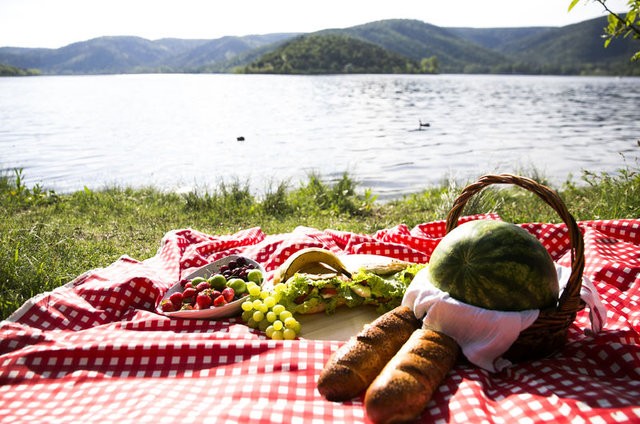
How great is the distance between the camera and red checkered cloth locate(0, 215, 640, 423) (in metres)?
2.64

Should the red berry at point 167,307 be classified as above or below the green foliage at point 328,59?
below

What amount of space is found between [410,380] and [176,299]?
2267 millimetres

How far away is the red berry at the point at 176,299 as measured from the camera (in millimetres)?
4036

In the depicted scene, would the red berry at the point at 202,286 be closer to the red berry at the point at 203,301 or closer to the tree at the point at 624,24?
the red berry at the point at 203,301

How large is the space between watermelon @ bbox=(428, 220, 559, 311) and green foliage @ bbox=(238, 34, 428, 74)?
420 ft

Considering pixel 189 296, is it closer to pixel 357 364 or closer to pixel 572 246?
pixel 357 364

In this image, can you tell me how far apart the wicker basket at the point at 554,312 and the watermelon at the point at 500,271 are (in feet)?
0.32

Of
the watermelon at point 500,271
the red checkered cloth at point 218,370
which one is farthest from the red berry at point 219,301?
the watermelon at point 500,271

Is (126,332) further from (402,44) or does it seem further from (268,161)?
(402,44)

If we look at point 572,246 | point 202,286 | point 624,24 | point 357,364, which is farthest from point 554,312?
point 624,24

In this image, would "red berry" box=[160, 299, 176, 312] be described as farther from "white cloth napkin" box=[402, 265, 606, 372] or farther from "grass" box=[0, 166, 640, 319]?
"white cloth napkin" box=[402, 265, 606, 372]

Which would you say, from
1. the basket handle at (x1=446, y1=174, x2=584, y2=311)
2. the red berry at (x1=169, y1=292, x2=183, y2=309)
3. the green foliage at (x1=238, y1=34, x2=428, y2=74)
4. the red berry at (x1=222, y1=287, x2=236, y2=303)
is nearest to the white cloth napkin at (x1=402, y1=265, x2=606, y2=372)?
the basket handle at (x1=446, y1=174, x2=584, y2=311)

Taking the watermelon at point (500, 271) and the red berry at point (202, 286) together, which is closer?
the watermelon at point (500, 271)

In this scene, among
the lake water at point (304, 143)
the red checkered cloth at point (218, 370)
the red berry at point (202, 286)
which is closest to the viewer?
the red checkered cloth at point (218, 370)
